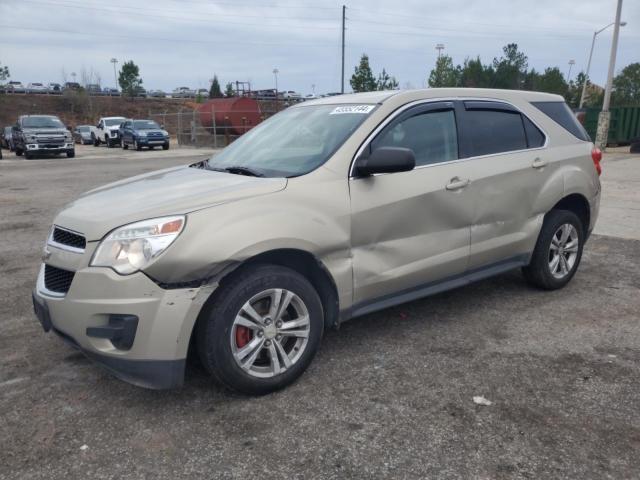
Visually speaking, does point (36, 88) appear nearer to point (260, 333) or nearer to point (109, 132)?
point (109, 132)

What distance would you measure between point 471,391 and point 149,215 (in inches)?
80.2

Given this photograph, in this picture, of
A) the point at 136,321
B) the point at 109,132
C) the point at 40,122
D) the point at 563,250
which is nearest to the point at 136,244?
the point at 136,321

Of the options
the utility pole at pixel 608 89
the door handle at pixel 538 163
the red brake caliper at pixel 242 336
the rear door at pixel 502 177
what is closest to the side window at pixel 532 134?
the rear door at pixel 502 177

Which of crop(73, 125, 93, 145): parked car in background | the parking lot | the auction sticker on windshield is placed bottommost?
crop(73, 125, 93, 145): parked car in background

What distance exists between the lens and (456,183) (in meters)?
3.83

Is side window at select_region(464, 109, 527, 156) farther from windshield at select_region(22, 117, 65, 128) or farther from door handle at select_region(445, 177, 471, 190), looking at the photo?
windshield at select_region(22, 117, 65, 128)

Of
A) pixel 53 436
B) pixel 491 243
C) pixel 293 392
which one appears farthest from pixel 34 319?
pixel 491 243

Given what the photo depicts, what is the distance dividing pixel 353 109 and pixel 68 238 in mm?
1992

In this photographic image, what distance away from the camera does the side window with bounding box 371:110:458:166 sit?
3643mm

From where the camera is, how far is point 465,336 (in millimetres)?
3910

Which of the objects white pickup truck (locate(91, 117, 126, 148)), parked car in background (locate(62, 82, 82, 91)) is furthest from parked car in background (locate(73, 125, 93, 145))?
parked car in background (locate(62, 82, 82, 91))

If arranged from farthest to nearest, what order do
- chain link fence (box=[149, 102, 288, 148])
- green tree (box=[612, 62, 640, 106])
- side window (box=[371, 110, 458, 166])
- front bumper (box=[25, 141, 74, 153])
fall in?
green tree (box=[612, 62, 640, 106])
chain link fence (box=[149, 102, 288, 148])
front bumper (box=[25, 141, 74, 153])
side window (box=[371, 110, 458, 166])

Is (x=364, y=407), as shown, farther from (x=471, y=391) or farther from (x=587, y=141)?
(x=587, y=141)

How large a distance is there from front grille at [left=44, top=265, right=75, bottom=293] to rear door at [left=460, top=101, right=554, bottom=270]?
8.77ft
